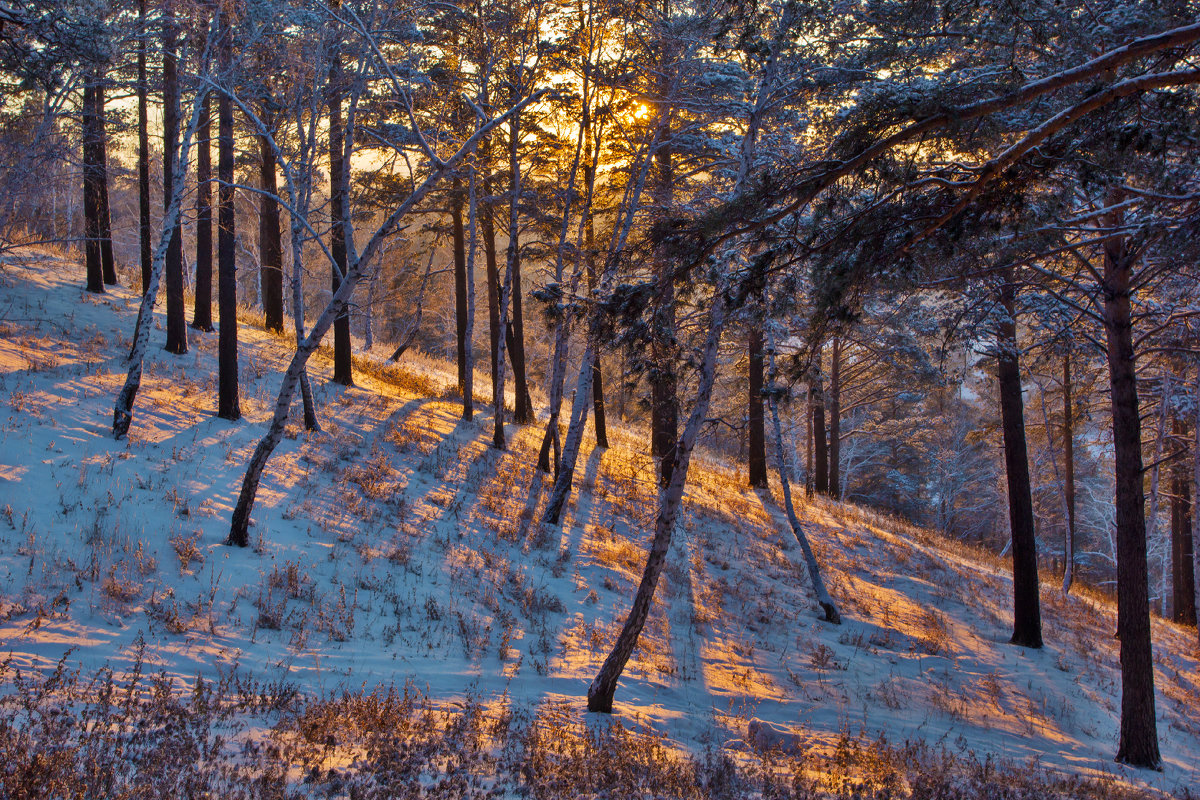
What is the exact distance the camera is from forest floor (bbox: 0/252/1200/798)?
4.77 meters

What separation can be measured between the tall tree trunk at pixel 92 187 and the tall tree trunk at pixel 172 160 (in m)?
1.62

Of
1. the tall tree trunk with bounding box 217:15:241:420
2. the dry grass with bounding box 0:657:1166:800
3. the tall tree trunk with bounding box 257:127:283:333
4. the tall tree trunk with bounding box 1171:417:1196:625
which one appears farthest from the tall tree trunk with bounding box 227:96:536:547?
the tall tree trunk with bounding box 1171:417:1196:625

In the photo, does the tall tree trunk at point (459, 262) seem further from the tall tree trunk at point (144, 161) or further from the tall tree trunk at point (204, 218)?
the tall tree trunk at point (144, 161)

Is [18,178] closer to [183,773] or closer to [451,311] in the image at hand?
[183,773]

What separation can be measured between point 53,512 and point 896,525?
69.1ft

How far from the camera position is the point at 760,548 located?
14422 mm

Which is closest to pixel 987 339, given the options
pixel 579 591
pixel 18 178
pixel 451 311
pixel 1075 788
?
pixel 1075 788

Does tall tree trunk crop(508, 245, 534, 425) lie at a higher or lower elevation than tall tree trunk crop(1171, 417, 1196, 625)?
higher

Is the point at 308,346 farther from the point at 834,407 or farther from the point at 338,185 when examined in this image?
the point at 834,407

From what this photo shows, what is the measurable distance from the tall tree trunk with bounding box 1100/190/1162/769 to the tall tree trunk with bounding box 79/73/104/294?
732 inches

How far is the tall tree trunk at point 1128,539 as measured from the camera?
7.50 metres

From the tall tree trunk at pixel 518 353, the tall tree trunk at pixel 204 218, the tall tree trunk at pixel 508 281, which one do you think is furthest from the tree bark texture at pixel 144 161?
the tall tree trunk at pixel 518 353

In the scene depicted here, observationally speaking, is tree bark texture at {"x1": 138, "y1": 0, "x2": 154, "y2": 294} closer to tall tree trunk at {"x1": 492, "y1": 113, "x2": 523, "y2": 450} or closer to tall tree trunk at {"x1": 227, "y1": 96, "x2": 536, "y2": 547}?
tall tree trunk at {"x1": 492, "y1": 113, "x2": 523, "y2": 450}

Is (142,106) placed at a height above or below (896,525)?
above
